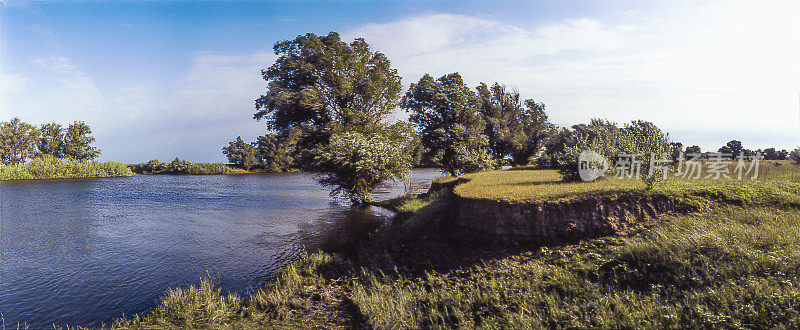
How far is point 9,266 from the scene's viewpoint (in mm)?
13391

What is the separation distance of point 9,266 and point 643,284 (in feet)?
73.3

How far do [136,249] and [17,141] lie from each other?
9594 centimetres

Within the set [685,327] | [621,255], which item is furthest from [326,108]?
[685,327]

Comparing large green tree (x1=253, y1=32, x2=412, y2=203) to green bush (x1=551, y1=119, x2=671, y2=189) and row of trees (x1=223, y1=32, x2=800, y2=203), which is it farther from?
green bush (x1=551, y1=119, x2=671, y2=189)

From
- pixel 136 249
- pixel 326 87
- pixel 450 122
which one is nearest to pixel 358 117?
pixel 326 87

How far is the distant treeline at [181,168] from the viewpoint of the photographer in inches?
3664

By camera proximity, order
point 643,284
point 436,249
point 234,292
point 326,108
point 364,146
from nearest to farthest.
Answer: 1. point 643,284
2. point 234,292
3. point 436,249
4. point 364,146
5. point 326,108

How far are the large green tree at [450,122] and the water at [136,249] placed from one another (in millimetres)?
9938

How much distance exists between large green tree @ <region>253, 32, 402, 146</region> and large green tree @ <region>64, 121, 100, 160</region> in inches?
3339

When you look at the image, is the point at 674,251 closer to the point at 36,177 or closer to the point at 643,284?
the point at 643,284

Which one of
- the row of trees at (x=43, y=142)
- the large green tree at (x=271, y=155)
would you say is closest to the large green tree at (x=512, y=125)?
the large green tree at (x=271, y=155)

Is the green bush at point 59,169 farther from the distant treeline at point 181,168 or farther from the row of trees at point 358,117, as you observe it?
the row of trees at point 358,117

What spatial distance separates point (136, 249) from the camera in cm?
1574

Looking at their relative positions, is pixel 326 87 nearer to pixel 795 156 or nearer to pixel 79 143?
pixel 795 156
